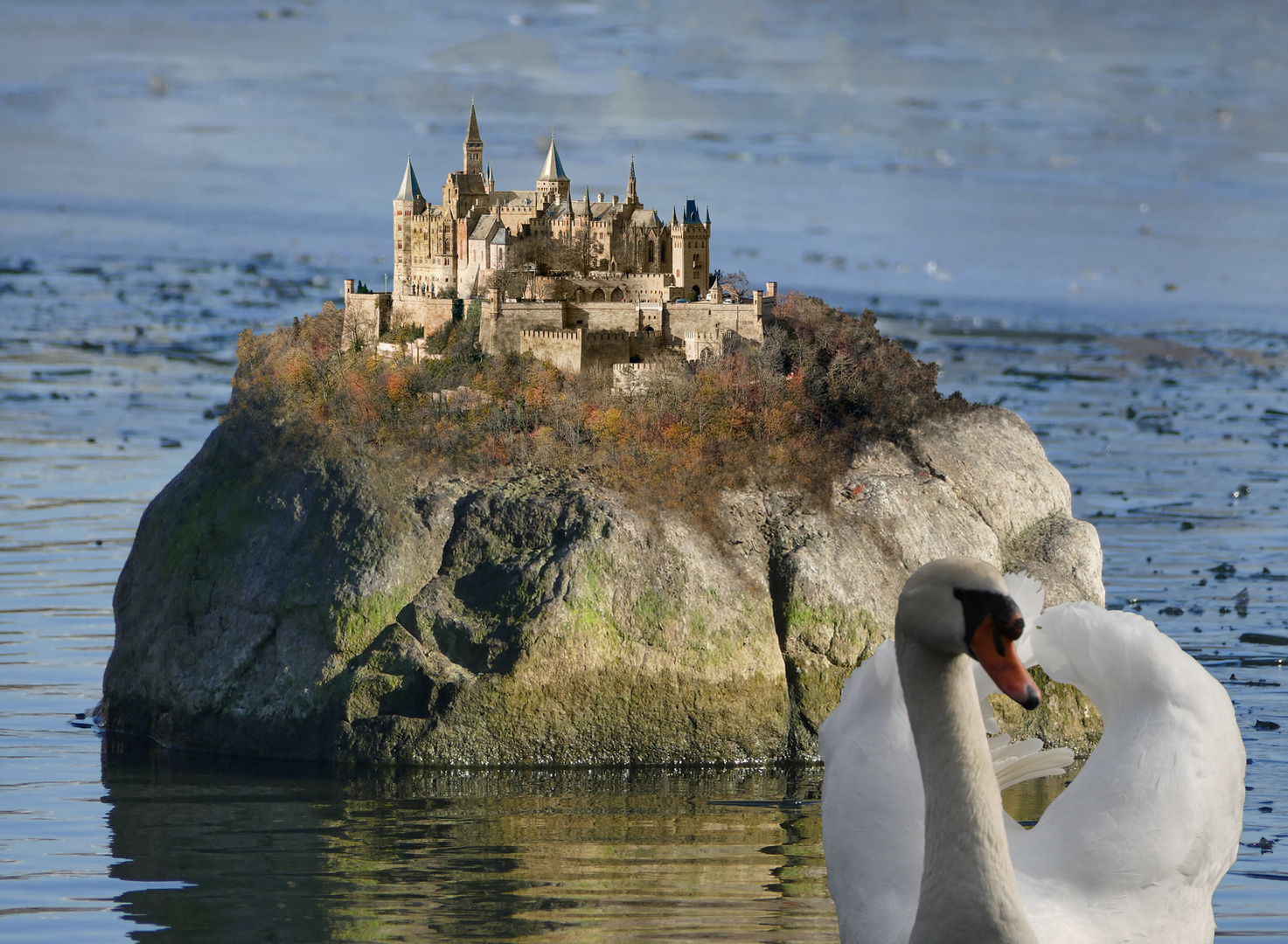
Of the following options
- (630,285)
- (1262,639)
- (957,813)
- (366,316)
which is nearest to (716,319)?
(630,285)

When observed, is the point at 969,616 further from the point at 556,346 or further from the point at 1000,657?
the point at 556,346

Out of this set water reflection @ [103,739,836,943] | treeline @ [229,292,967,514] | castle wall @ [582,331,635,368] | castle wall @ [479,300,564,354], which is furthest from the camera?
castle wall @ [479,300,564,354]

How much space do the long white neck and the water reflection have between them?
→ 42.0 feet

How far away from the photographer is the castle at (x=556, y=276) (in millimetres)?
48062

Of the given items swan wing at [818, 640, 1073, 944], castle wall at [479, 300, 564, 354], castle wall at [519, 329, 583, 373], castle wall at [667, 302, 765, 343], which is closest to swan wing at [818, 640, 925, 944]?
swan wing at [818, 640, 1073, 944]

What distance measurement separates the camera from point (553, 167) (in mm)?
54312

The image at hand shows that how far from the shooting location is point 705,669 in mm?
41125

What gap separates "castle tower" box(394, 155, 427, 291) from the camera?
2133 inches

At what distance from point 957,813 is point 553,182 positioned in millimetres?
38984

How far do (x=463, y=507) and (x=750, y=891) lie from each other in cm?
1328

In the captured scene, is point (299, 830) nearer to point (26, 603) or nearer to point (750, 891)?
point (750, 891)

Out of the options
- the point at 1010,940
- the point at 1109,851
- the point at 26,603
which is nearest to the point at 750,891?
the point at 1109,851

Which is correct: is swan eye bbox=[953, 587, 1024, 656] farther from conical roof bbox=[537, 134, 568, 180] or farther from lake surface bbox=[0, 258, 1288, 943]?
conical roof bbox=[537, 134, 568, 180]

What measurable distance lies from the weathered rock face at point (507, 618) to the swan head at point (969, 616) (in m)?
24.3
